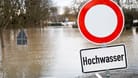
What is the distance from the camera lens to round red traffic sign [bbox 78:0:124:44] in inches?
235

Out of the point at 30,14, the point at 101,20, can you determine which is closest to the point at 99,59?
the point at 101,20

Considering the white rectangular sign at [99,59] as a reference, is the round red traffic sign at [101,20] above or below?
above

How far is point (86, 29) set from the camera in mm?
6012

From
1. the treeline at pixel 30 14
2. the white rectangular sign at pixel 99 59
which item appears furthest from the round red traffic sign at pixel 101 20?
the treeline at pixel 30 14

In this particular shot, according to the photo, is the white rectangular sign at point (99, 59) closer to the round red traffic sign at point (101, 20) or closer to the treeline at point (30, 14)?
the round red traffic sign at point (101, 20)

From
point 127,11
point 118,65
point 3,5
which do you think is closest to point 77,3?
point 127,11

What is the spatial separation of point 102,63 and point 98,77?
7782 millimetres

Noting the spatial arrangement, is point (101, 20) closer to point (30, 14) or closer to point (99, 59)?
point (99, 59)

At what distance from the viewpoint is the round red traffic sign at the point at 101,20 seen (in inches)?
235

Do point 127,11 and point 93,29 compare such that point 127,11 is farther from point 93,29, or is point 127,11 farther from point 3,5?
point 93,29

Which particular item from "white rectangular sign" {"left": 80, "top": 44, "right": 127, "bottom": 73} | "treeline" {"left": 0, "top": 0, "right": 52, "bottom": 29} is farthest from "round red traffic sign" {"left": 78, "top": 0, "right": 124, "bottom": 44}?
"treeline" {"left": 0, "top": 0, "right": 52, "bottom": 29}

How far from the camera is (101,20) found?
5.98 meters

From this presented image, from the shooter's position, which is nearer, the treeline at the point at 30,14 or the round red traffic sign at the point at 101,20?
the round red traffic sign at the point at 101,20

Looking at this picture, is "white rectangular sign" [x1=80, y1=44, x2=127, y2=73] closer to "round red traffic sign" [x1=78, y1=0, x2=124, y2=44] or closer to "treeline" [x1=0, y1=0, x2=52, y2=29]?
"round red traffic sign" [x1=78, y1=0, x2=124, y2=44]
